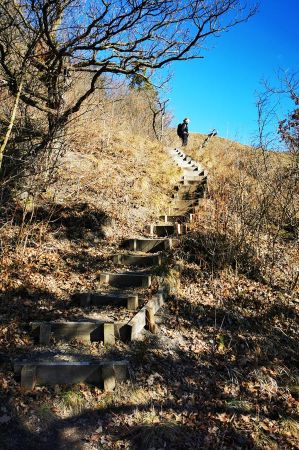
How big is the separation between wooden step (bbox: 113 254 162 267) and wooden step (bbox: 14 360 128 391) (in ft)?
9.47

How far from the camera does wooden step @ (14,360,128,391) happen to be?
3957 mm

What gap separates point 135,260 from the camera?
704 centimetres

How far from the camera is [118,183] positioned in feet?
32.2

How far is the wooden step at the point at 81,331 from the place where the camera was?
186 inches

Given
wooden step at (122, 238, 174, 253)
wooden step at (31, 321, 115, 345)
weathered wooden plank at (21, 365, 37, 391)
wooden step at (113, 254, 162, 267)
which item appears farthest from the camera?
wooden step at (122, 238, 174, 253)

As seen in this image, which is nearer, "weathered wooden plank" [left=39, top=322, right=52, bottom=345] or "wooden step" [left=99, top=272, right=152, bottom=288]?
"weathered wooden plank" [left=39, top=322, right=52, bottom=345]

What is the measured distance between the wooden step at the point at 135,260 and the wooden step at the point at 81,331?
2.25m

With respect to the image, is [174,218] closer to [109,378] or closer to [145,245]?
[145,245]

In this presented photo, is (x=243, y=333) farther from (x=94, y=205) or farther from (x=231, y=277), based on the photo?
(x=94, y=205)

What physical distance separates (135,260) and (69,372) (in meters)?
3.15

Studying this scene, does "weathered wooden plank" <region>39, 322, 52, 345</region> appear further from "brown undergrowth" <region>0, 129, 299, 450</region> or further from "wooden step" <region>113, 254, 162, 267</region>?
"wooden step" <region>113, 254, 162, 267</region>

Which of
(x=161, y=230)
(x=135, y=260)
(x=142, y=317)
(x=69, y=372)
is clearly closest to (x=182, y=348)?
(x=142, y=317)

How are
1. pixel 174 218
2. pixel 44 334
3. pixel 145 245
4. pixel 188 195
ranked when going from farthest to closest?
pixel 188 195 → pixel 174 218 → pixel 145 245 → pixel 44 334

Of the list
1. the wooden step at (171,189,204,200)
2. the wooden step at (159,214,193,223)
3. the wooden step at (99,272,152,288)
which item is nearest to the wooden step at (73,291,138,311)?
the wooden step at (99,272,152,288)
